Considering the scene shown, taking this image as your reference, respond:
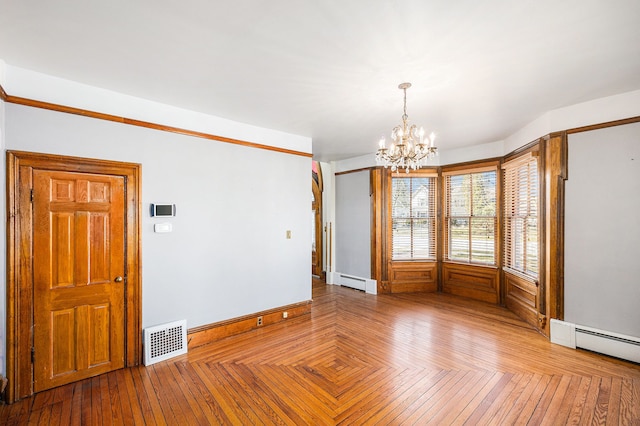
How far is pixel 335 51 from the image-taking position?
2240 mm

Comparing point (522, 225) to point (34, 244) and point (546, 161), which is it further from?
point (34, 244)

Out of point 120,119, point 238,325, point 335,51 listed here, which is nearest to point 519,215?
point 335,51

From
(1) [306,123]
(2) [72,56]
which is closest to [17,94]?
(2) [72,56]

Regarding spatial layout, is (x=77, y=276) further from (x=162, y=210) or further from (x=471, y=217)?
(x=471, y=217)

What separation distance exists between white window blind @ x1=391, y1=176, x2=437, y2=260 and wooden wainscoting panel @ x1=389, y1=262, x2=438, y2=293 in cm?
16

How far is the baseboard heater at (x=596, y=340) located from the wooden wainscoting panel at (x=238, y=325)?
3230 mm

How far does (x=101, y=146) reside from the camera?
2857 mm

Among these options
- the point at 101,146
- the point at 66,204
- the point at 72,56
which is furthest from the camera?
the point at 101,146

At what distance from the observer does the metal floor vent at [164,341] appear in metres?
3.06

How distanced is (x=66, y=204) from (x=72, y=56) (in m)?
1.27

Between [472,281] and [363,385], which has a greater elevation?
[472,281]

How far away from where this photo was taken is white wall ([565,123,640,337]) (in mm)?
3064

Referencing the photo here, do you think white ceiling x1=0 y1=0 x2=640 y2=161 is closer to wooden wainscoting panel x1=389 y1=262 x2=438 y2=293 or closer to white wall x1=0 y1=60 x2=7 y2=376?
white wall x1=0 y1=60 x2=7 y2=376

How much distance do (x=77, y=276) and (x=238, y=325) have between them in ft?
6.05
